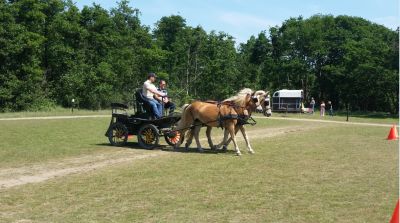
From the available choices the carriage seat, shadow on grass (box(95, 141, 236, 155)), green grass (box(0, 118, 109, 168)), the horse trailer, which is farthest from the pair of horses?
the horse trailer

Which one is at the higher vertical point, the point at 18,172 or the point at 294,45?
the point at 294,45

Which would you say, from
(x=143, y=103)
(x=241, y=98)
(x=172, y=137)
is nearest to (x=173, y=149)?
(x=172, y=137)

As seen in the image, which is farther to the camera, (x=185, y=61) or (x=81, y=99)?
(x=185, y=61)

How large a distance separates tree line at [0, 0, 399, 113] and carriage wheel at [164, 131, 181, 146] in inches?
1365

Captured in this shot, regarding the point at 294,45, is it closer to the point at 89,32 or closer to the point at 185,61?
the point at 185,61

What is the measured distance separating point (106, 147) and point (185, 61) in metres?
54.3

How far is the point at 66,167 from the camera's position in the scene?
37.1 feet

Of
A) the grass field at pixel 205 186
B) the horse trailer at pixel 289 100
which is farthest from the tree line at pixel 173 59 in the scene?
the grass field at pixel 205 186

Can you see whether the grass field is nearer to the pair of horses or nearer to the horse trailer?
the pair of horses

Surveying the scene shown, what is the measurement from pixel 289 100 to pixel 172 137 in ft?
142

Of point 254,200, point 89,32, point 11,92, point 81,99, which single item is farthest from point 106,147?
point 89,32

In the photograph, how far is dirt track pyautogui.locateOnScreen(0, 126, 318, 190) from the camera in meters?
9.73

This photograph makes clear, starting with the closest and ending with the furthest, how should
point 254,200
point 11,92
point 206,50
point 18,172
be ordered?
1. point 254,200
2. point 18,172
3. point 11,92
4. point 206,50

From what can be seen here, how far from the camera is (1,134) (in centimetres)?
1975
